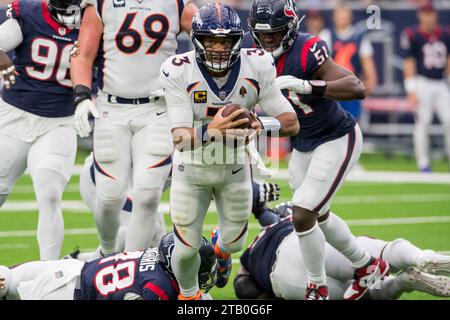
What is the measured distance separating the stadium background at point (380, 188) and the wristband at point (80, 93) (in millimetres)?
1265

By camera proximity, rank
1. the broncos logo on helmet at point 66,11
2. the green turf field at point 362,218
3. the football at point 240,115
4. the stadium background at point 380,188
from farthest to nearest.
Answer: the stadium background at point 380,188, the green turf field at point 362,218, the broncos logo on helmet at point 66,11, the football at point 240,115

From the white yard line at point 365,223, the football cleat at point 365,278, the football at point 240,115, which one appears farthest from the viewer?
the white yard line at point 365,223

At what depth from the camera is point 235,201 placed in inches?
198

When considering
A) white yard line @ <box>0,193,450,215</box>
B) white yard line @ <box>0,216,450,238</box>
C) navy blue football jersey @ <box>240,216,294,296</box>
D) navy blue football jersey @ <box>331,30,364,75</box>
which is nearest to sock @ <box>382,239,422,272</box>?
navy blue football jersey @ <box>240,216,294,296</box>

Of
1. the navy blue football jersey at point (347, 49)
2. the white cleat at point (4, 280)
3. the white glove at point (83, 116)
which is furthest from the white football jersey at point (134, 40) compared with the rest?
the navy blue football jersey at point (347, 49)

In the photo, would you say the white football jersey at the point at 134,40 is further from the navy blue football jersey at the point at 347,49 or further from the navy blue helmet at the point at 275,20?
the navy blue football jersey at the point at 347,49

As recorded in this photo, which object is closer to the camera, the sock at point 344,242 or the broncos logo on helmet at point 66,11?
the sock at point 344,242

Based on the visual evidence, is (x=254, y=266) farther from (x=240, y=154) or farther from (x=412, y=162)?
(x=412, y=162)

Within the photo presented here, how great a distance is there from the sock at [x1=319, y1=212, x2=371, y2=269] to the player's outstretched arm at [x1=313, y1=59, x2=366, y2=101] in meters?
0.79

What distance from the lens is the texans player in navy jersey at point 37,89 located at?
5.93 meters

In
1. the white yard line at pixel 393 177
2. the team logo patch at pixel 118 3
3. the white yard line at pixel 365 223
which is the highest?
the team logo patch at pixel 118 3

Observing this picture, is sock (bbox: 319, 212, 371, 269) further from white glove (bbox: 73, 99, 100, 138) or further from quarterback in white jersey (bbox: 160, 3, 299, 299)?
white glove (bbox: 73, 99, 100, 138)
